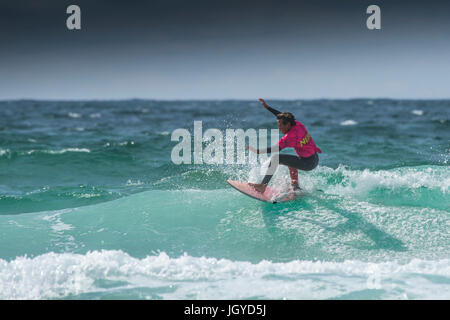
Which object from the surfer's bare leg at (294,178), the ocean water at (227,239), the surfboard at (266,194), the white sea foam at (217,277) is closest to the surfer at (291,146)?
the surfboard at (266,194)

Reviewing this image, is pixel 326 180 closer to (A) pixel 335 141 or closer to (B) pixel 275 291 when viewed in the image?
(B) pixel 275 291

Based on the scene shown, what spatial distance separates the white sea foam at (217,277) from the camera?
5195mm

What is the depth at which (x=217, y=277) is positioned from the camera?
223 inches

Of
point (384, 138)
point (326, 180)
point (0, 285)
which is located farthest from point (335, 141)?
point (0, 285)

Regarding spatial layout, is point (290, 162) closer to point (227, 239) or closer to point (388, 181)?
point (227, 239)

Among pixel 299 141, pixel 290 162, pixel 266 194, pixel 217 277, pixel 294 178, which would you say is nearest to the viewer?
pixel 217 277

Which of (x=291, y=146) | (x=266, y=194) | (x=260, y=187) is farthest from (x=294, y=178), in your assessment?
(x=291, y=146)

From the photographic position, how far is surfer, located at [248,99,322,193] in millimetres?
7402

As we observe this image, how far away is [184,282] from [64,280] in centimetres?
171

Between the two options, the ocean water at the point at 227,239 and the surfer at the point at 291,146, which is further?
the surfer at the point at 291,146

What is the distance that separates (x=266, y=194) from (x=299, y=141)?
54.2 inches

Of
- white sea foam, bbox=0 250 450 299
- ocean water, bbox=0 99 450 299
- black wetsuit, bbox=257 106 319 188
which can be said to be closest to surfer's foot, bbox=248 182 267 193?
black wetsuit, bbox=257 106 319 188

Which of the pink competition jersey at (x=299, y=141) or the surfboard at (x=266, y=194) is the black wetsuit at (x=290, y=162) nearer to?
the pink competition jersey at (x=299, y=141)
